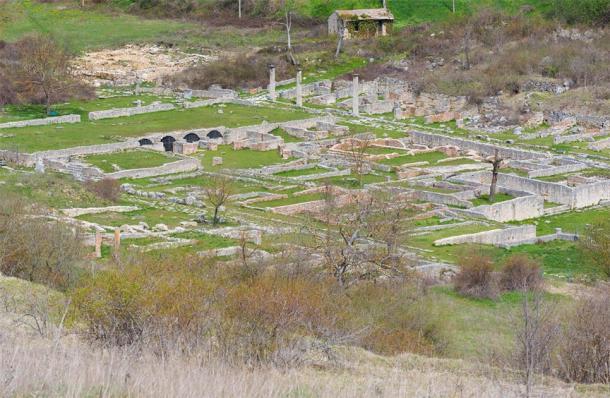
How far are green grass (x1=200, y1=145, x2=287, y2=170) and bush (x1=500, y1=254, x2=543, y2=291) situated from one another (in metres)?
17.5

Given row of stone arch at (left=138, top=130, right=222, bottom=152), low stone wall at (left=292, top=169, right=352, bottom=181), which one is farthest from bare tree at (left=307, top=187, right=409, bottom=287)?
row of stone arch at (left=138, top=130, right=222, bottom=152)

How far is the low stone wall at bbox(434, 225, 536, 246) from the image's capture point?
3338cm

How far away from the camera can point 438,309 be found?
76.7ft

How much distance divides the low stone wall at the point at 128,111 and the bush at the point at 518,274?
27.4 m

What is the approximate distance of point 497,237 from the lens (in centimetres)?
3441

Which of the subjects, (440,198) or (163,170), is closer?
(440,198)

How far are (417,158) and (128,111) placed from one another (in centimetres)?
1389

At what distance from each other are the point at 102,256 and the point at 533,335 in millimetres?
16033

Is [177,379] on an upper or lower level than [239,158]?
upper

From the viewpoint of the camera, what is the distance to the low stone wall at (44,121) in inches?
1905

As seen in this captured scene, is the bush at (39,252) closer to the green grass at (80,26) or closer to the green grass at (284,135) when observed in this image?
the green grass at (284,135)

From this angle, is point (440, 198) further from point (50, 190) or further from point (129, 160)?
point (50, 190)

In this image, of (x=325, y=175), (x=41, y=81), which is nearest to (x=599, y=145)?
(x=325, y=175)

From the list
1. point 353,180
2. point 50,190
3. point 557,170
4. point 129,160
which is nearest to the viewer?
point 50,190
